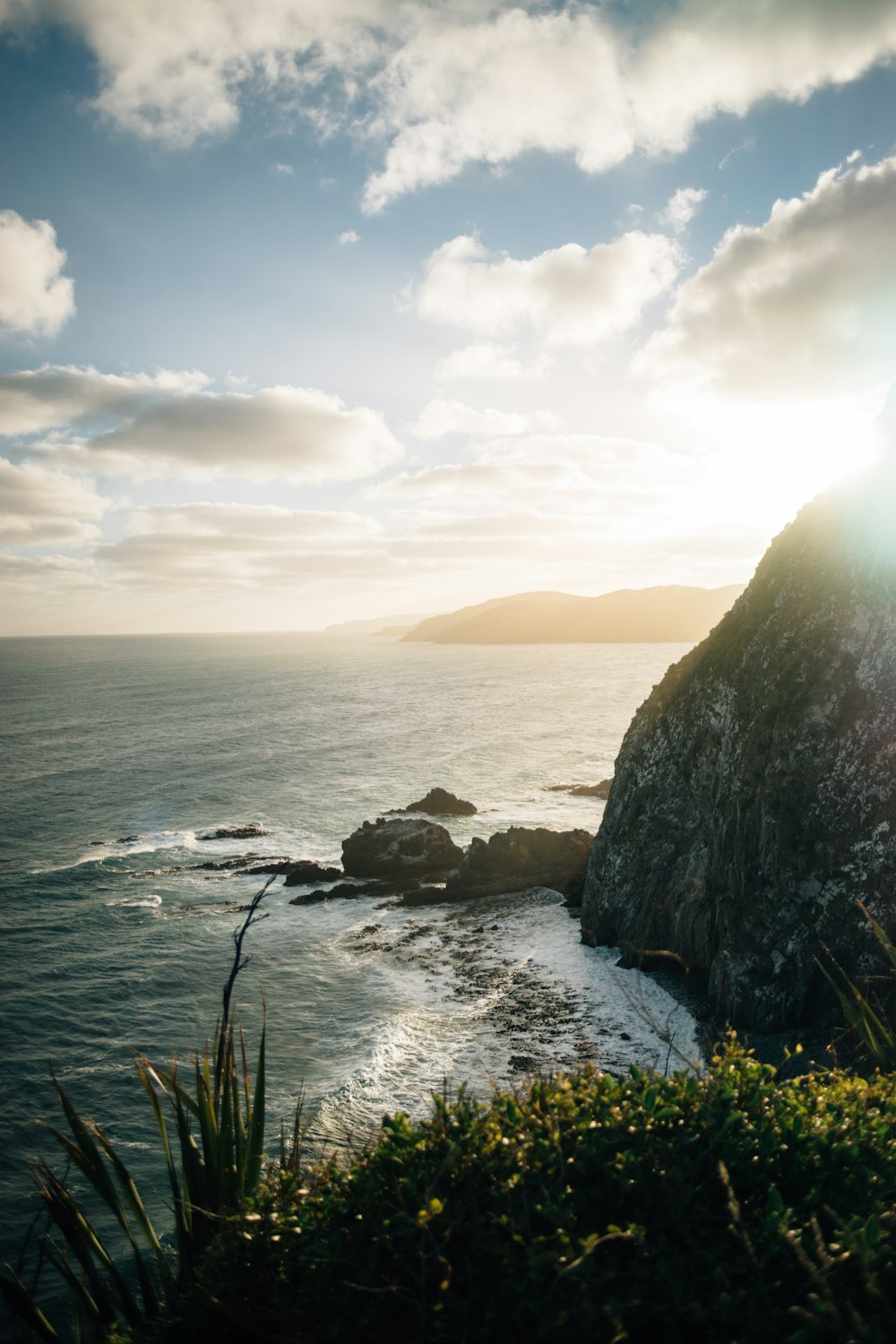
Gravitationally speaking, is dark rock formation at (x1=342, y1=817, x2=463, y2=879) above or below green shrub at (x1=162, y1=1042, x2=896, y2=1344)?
below

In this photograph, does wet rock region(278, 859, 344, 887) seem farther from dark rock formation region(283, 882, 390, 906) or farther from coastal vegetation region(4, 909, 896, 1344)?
coastal vegetation region(4, 909, 896, 1344)

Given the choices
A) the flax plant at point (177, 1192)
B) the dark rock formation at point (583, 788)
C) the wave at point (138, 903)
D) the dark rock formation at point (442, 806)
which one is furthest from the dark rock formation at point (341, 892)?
the flax plant at point (177, 1192)

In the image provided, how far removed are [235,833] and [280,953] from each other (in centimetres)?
1878

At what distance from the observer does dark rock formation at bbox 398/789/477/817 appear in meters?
49.7

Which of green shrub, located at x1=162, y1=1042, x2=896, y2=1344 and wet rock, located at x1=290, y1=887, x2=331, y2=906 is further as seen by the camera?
wet rock, located at x1=290, y1=887, x2=331, y2=906

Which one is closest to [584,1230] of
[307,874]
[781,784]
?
[781,784]

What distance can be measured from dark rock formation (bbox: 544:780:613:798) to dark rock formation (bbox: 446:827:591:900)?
638 inches

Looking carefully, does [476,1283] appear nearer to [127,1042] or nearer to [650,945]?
[127,1042]

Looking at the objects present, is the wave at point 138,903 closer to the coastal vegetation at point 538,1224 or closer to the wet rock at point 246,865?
the wet rock at point 246,865

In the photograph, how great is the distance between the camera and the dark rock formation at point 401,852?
3928cm

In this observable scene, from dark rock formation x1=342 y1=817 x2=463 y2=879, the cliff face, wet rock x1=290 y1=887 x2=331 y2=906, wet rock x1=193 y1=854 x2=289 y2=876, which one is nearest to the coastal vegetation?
the cliff face

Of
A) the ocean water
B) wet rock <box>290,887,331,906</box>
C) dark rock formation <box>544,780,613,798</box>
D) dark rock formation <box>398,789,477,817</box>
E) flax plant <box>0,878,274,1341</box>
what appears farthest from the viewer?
dark rock formation <box>544,780,613,798</box>

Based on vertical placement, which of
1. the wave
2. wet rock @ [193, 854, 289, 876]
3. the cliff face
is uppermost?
the cliff face

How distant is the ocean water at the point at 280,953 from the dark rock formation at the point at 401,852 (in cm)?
365
